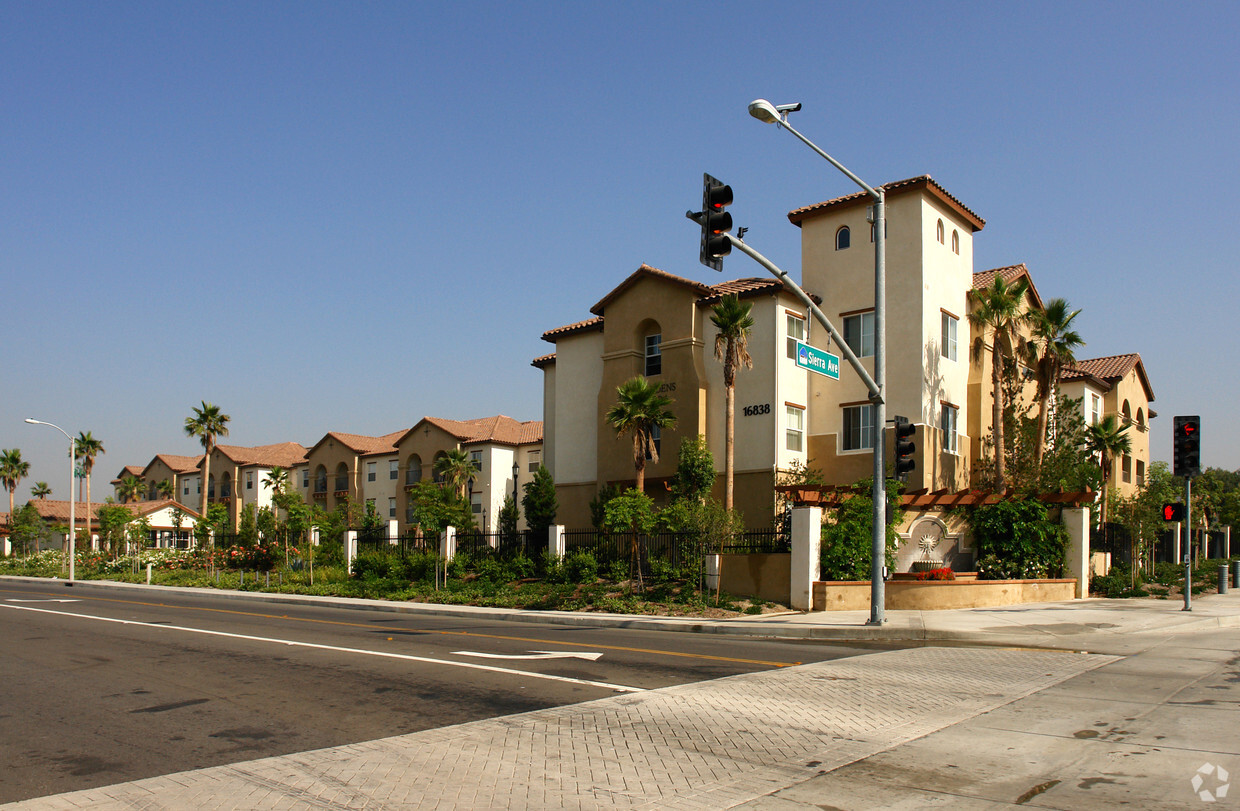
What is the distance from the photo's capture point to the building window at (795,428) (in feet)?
107

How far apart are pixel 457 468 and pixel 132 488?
49.4 meters

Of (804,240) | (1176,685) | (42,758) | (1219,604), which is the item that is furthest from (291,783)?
(804,240)

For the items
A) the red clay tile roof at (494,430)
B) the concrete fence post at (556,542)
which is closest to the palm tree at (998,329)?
the concrete fence post at (556,542)

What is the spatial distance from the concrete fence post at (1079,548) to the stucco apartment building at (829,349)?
5.07 metres

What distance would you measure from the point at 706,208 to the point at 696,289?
808 inches

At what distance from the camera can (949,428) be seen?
108ft

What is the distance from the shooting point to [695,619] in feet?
67.9

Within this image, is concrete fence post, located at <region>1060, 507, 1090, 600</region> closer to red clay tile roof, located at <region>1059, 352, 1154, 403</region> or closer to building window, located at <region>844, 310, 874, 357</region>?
building window, located at <region>844, 310, 874, 357</region>

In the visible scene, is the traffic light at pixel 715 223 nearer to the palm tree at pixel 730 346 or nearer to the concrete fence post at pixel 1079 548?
the palm tree at pixel 730 346

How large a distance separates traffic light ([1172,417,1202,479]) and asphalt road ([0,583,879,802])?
1049 centimetres

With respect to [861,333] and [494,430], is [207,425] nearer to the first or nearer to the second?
[494,430]

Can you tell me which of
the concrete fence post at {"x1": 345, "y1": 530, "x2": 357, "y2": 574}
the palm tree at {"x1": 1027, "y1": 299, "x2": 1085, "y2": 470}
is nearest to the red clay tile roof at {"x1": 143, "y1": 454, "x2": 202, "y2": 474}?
the concrete fence post at {"x1": 345, "y1": 530, "x2": 357, "y2": 574}

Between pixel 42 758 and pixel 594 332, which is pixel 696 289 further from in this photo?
pixel 42 758

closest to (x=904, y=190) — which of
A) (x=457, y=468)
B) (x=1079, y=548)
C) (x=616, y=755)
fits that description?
(x=1079, y=548)
